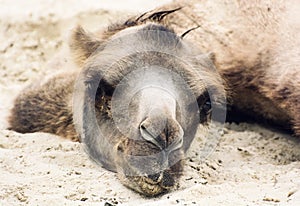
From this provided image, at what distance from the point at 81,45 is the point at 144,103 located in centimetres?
122

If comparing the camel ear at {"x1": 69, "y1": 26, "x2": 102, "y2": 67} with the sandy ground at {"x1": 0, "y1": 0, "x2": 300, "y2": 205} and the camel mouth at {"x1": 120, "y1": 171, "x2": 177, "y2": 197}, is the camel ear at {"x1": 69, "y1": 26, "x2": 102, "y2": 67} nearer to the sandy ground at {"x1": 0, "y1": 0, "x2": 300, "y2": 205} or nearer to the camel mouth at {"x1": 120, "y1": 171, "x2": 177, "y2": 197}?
the sandy ground at {"x1": 0, "y1": 0, "x2": 300, "y2": 205}

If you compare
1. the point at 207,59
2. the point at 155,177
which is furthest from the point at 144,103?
the point at 207,59

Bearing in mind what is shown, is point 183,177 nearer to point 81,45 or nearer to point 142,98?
point 142,98

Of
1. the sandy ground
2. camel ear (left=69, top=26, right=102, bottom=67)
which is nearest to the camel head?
camel ear (left=69, top=26, right=102, bottom=67)

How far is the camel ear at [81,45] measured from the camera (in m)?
5.13

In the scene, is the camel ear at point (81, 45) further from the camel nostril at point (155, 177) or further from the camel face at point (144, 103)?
the camel nostril at point (155, 177)

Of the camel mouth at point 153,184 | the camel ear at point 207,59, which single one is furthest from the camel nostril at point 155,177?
the camel ear at point 207,59

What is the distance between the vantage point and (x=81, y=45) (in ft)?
17.0

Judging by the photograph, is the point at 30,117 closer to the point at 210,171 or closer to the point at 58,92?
the point at 58,92

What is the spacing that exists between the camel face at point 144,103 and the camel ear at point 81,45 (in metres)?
0.15

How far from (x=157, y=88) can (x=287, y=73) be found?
4.45ft

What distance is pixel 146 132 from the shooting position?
3.94m

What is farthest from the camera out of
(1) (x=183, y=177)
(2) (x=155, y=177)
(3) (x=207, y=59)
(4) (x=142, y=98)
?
(3) (x=207, y=59)

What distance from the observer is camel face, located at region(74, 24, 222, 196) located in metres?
4.04
